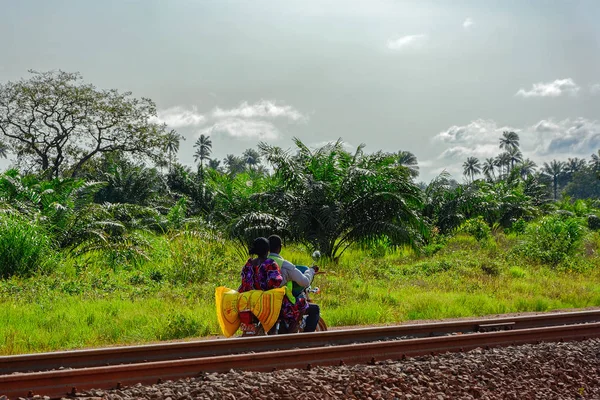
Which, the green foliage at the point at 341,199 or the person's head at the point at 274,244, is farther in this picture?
the green foliage at the point at 341,199

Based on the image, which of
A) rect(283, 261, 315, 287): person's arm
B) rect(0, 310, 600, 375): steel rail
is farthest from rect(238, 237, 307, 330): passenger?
rect(0, 310, 600, 375): steel rail

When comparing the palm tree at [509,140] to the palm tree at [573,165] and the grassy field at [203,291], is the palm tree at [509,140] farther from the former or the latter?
the grassy field at [203,291]

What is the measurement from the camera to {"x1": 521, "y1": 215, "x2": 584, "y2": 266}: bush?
1644 centimetres

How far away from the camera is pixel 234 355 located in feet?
16.7

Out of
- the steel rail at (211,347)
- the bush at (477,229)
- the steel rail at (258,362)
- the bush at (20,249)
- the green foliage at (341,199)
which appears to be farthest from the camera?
the bush at (477,229)

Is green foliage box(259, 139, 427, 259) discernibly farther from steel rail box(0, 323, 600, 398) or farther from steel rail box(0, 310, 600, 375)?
steel rail box(0, 323, 600, 398)

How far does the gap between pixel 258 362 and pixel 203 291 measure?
530 cm

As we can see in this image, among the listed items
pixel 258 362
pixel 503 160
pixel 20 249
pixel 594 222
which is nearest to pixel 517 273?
pixel 258 362

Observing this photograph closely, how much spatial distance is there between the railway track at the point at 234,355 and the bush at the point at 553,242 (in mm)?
9862

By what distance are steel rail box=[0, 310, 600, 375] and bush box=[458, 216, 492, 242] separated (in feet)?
50.5

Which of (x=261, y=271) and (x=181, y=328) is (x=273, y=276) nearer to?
(x=261, y=271)

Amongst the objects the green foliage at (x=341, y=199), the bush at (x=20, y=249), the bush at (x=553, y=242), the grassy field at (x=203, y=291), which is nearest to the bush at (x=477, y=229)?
the bush at (x=553, y=242)

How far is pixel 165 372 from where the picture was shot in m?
4.69

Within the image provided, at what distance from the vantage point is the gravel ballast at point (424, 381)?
4.31 meters
